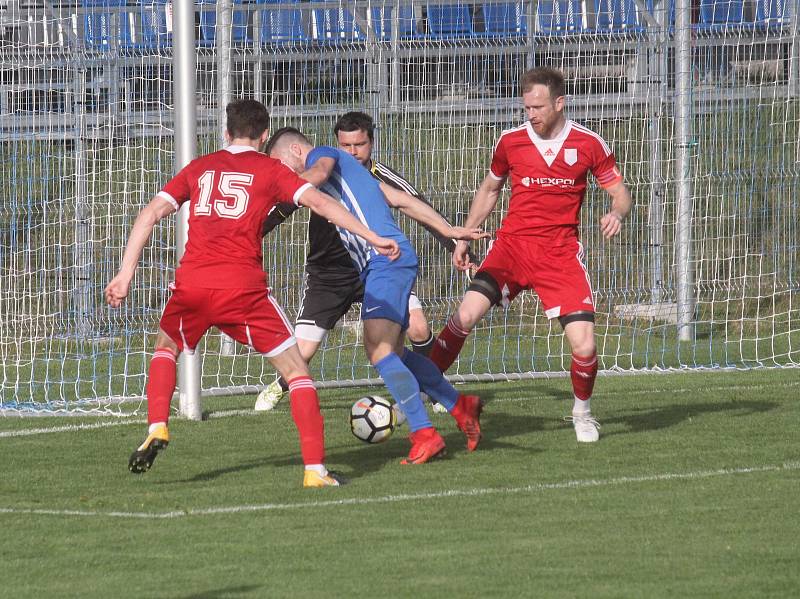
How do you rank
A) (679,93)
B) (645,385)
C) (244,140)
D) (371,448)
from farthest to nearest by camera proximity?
(679,93) < (645,385) < (371,448) < (244,140)

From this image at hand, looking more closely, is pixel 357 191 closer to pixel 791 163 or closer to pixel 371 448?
pixel 371 448

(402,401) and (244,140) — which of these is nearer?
(244,140)

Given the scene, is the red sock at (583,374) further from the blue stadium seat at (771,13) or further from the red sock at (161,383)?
the blue stadium seat at (771,13)

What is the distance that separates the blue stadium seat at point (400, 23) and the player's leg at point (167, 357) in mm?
6471

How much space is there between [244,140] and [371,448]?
2371 mm

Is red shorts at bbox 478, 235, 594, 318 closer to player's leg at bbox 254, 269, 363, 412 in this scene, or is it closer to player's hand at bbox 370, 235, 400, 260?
player's leg at bbox 254, 269, 363, 412

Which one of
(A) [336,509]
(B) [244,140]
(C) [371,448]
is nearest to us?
(A) [336,509]

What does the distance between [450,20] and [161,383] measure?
8056 mm

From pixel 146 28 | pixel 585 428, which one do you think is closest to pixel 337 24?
pixel 146 28

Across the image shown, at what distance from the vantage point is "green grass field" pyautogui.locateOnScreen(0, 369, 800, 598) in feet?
18.9

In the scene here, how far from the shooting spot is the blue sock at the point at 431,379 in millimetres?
9203

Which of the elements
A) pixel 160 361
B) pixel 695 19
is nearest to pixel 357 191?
pixel 160 361

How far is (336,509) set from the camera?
727cm

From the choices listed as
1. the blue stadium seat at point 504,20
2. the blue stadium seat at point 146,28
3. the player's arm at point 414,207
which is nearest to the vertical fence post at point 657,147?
the blue stadium seat at point 504,20
